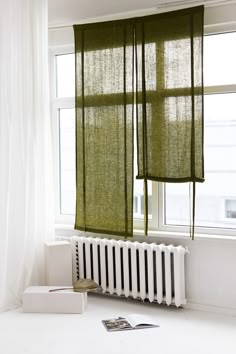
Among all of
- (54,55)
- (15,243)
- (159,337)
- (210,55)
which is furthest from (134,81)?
(159,337)

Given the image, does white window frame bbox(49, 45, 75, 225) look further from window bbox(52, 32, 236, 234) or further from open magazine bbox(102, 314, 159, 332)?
open magazine bbox(102, 314, 159, 332)

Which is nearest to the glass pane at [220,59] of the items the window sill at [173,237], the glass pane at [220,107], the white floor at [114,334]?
the glass pane at [220,107]

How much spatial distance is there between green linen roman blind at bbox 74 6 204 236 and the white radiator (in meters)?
0.15

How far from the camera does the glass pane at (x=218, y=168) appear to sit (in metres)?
3.33

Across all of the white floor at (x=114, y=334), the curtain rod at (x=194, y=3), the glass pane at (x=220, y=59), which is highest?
the curtain rod at (x=194, y=3)

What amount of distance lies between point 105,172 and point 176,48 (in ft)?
3.82

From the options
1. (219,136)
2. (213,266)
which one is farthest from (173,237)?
(219,136)

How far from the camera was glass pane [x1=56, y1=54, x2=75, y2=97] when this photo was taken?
4.00 metres

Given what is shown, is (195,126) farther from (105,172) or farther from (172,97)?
(105,172)

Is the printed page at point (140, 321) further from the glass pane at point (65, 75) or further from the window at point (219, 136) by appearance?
the glass pane at point (65, 75)

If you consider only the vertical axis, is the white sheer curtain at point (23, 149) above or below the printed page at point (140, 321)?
above

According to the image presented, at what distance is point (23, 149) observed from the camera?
349 centimetres

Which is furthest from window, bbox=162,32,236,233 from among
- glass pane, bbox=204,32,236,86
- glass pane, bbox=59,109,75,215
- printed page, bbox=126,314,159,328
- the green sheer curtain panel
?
glass pane, bbox=59,109,75,215

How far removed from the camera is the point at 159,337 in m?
2.79
